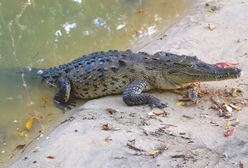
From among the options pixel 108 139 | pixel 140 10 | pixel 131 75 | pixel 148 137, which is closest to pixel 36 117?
pixel 131 75

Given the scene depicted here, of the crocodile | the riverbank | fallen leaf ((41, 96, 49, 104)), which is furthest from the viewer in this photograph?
fallen leaf ((41, 96, 49, 104))

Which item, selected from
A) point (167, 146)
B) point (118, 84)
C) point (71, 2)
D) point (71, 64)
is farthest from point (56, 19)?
point (167, 146)

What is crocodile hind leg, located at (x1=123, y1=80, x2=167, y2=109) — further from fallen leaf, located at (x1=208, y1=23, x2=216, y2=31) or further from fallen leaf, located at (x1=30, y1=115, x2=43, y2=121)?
fallen leaf, located at (x1=208, y1=23, x2=216, y2=31)

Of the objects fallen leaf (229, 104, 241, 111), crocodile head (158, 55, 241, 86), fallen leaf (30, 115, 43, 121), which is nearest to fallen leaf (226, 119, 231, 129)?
fallen leaf (229, 104, 241, 111)

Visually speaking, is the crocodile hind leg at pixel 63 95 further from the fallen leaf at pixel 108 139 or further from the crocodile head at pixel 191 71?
the fallen leaf at pixel 108 139

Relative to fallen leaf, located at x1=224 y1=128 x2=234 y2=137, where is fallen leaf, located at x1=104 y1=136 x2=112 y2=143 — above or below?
below

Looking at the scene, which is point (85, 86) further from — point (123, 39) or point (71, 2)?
point (71, 2)
